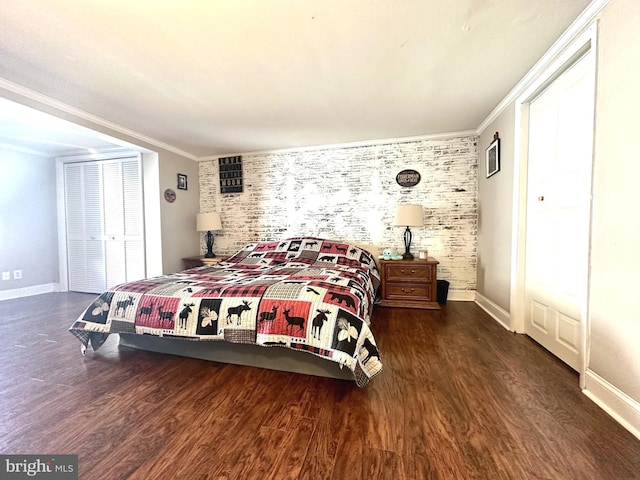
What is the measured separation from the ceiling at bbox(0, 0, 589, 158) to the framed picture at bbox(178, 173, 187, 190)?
110 cm

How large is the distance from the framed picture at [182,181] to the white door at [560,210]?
4518 millimetres

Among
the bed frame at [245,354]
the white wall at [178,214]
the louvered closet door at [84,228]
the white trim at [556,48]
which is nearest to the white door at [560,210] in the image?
the white trim at [556,48]

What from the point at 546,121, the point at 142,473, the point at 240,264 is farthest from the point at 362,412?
the point at 546,121

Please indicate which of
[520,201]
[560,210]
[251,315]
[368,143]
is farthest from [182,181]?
[560,210]

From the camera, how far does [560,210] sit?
6.46ft

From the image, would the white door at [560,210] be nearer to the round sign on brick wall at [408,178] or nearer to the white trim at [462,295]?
the white trim at [462,295]

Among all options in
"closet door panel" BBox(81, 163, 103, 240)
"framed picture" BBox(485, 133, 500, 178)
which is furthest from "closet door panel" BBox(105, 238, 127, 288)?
"framed picture" BBox(485, 133, 500, 178)

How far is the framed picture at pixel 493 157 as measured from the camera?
2.79 meters

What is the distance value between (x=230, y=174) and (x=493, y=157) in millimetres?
3747

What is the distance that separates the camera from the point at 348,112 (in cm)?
284

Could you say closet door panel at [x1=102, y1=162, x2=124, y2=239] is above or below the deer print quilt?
above

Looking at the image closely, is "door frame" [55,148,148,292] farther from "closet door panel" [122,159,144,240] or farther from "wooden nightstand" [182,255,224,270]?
"wooden nightstand" [182,255,224,270]

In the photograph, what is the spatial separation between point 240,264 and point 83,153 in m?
3.29

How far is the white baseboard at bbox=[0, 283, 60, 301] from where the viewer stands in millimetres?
3803
